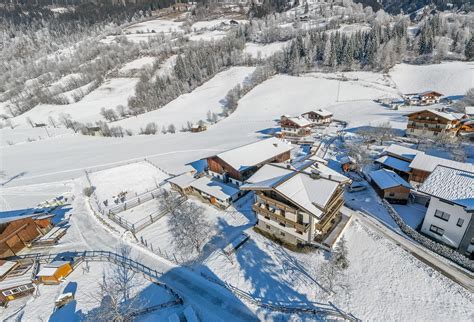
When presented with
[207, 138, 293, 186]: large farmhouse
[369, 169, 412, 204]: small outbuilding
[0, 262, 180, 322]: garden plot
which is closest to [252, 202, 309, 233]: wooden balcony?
[207, 138, 293, 186]: large farmhouse

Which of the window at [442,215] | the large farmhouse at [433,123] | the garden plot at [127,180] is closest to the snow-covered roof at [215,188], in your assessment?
the garden plot at [127,180]

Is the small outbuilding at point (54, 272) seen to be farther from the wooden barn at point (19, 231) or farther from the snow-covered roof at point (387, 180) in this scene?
the snow-covered roof at point (387, 180)

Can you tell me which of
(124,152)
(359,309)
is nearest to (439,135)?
(359,309)

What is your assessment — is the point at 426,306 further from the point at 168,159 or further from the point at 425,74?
the point at 425,74

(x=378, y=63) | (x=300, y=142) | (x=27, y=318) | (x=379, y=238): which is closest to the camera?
(x=27, y=318)

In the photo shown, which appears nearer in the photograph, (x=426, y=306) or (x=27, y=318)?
(x=426, y=306)

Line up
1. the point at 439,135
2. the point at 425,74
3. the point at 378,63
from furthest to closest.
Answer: the point at 378,63 < the point at 425,74 < the point at 439,135
